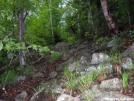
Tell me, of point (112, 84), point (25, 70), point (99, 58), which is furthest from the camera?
point (25, 70)

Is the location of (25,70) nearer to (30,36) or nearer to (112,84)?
(30,36)

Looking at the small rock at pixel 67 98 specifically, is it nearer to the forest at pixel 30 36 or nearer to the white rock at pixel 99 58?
the forest at pixel 30 36

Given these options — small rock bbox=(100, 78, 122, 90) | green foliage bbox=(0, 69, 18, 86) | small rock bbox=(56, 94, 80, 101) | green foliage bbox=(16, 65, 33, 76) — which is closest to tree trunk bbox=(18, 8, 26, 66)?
green foliage bbox=(16, 65, 33, 76)

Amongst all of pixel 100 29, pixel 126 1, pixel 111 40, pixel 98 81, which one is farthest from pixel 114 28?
pixel 98 81

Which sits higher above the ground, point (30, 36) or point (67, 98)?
point (30, 36)

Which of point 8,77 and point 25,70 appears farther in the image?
point 25,70

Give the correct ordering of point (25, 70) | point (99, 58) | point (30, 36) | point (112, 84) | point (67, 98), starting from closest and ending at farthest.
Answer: point (67, 98)
point (112, 84)
point (99, 58)
point (25, 70)
point (30, 36)

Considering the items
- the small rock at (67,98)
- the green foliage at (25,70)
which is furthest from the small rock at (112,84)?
the green foliage at (25,70)

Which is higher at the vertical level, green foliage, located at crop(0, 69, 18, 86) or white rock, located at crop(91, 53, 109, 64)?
white rock, located at crop(91, 53, 109, 64)

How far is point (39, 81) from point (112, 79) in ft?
6.94

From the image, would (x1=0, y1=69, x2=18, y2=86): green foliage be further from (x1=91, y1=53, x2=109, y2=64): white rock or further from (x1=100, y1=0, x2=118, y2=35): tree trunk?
(x1=100, y1=0, x2=118, y2=35): tree trunk

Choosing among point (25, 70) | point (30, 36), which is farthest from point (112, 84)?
point (30, 36)

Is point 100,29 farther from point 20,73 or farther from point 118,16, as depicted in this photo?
point 20,73

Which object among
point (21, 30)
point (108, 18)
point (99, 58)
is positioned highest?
point (108, 18)
